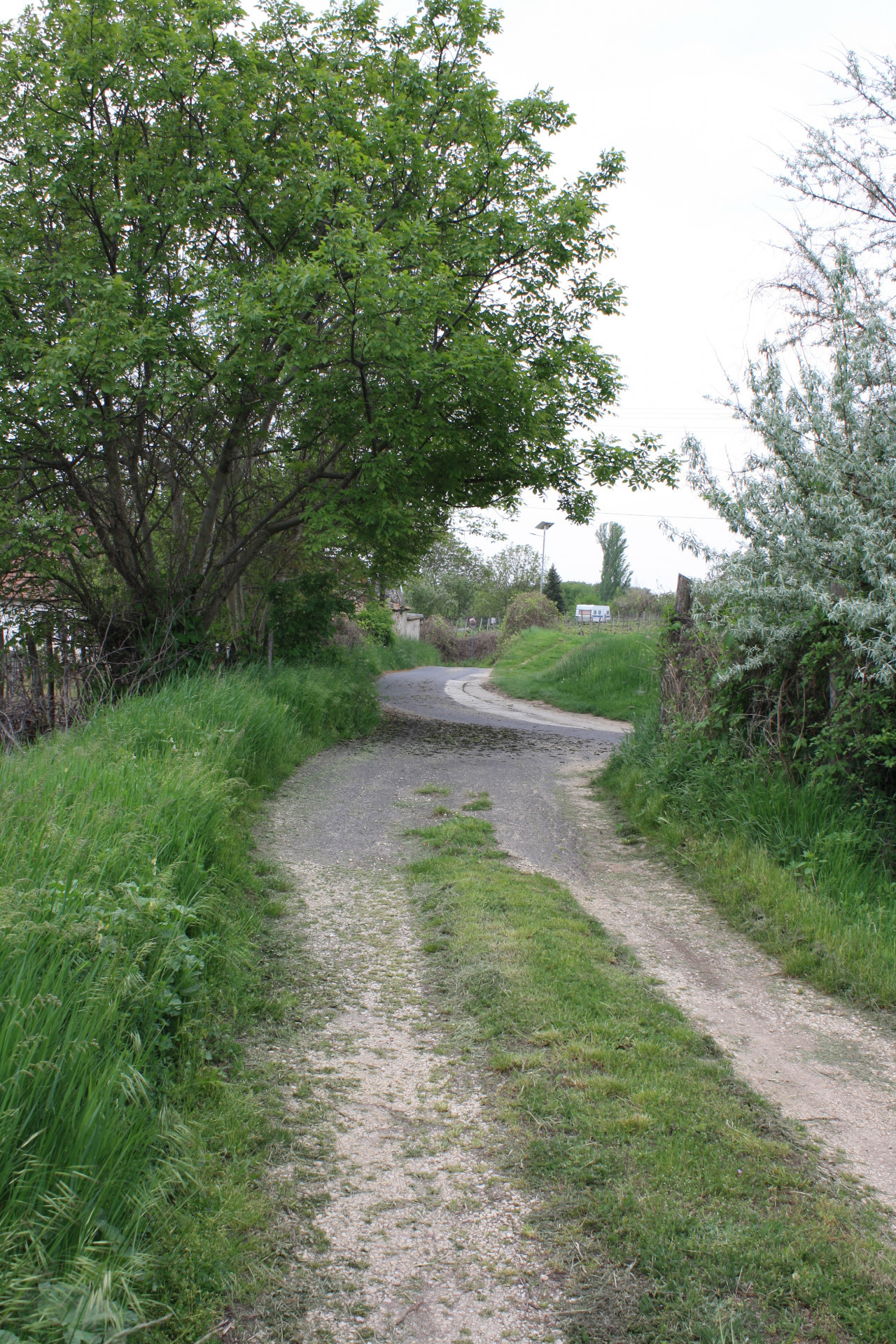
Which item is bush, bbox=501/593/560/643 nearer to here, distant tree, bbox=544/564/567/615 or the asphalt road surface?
distant tree, bbox=544/564/567/615

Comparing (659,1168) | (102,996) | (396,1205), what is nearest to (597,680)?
(659,1168)

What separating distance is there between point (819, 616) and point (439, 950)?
3.69 meters

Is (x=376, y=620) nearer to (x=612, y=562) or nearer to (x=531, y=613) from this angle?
(x=531, y=613)

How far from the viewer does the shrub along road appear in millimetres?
2455

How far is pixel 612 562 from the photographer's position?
89.2 m

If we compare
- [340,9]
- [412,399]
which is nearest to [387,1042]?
[412,399]

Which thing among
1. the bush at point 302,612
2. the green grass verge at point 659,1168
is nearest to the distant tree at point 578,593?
the bush at point 302,612

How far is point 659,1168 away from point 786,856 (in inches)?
134

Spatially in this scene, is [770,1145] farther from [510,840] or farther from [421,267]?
[421,267]

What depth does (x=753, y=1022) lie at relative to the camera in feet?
13.9

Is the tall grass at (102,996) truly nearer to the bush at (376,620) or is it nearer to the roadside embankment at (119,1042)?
the roadside embankment at (119,1042)

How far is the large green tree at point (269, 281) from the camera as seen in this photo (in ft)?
33.0

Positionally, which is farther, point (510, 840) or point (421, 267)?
point (421, 267)

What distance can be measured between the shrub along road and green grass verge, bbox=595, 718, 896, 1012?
0.26 m
